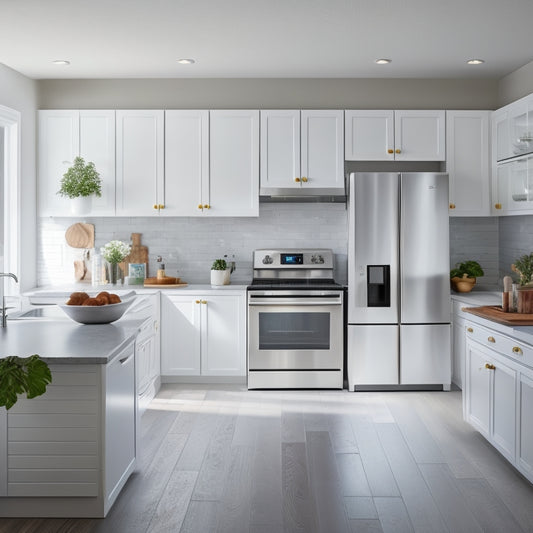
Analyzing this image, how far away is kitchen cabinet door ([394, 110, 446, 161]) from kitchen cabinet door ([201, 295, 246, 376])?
194 cm

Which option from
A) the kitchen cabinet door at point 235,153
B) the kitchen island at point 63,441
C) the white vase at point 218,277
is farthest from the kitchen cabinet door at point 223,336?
the kitchen island at point 63,441

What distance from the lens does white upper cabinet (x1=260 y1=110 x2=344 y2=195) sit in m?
5.80

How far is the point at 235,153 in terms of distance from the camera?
19.1 feet

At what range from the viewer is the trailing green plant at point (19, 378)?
2338mm

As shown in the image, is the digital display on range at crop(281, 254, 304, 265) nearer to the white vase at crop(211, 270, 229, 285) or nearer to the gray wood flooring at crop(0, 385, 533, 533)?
the white vase at crop(211, 270, 229, 285)

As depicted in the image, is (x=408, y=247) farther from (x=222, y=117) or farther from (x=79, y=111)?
(x=79, y=111)

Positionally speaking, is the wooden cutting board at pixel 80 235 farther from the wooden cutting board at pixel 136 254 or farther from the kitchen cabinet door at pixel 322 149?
the kitchen cabinet door at pixel 322 149

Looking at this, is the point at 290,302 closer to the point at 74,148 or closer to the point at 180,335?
the point at 180,335

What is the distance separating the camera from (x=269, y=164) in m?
5.81

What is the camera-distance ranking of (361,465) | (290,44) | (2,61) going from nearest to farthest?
(361,465) → (290,44) → (2,61)

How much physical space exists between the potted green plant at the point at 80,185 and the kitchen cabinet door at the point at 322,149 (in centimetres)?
183

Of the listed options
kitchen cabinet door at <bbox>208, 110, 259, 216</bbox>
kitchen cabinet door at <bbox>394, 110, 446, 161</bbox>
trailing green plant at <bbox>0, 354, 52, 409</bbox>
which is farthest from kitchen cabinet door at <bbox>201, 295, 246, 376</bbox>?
trailing green plant at <bbox>0, 354, 52, 409</bbox>

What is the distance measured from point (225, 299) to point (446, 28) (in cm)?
276

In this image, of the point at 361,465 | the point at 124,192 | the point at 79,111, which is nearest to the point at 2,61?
the point at 79,111
